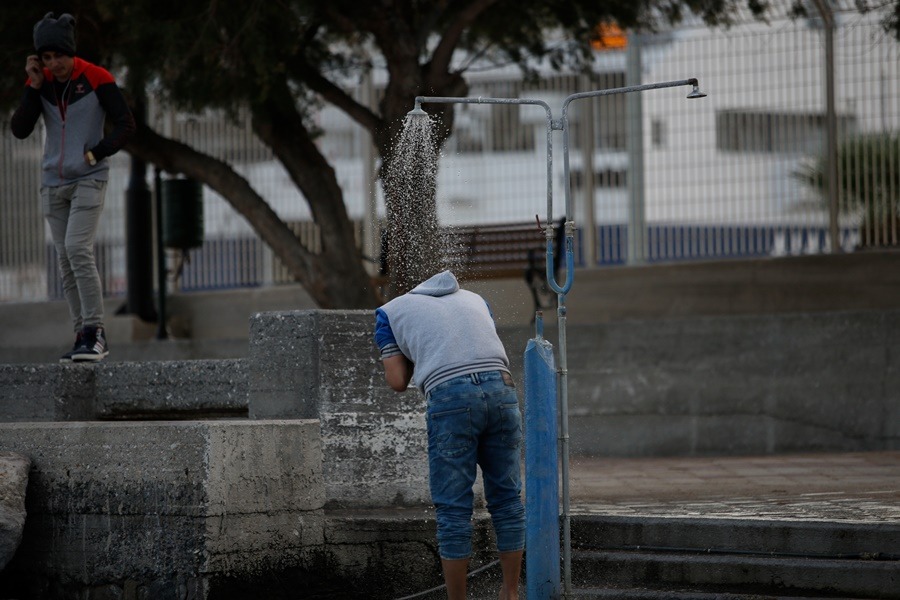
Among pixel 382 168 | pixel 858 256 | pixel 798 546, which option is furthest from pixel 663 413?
pixel 798 546

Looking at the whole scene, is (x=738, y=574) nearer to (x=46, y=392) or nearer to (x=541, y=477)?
(x=541, y=477)

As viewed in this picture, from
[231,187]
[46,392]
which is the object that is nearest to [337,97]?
[231,187]

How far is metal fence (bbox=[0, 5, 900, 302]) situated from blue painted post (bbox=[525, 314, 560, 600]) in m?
5.76

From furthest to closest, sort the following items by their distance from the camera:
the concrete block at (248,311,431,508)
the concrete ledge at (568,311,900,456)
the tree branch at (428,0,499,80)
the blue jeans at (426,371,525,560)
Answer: the tree branch at (428,0,499,80) → the concrete ledge at (568,311,900,456) → the concrete block at (248,311,431,508) → the blue jeans at (426,371,525,560)

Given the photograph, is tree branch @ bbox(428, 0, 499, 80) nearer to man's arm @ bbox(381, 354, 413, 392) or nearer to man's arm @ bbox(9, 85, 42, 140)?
man's arm @ bbox(9, 85, 42, 140)

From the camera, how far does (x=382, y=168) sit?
12.3 m

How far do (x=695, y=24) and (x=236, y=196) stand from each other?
4575 millimetres

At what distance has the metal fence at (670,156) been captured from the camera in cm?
1228

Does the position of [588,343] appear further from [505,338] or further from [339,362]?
[339,362]

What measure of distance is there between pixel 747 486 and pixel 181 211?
7.40m

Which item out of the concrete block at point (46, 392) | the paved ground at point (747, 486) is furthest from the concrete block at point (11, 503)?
the paved ground at point (747, 486)

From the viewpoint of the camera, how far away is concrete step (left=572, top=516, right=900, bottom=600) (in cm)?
592

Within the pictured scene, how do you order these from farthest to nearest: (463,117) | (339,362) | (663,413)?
1. (463,117)
2. (663,413)
3. (339,362)

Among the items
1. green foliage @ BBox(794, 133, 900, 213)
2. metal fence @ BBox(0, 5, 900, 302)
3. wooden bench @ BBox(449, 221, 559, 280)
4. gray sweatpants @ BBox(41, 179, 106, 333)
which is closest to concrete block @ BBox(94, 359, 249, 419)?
gray sweatpants @ BBox(41, 179, 106, 333)
